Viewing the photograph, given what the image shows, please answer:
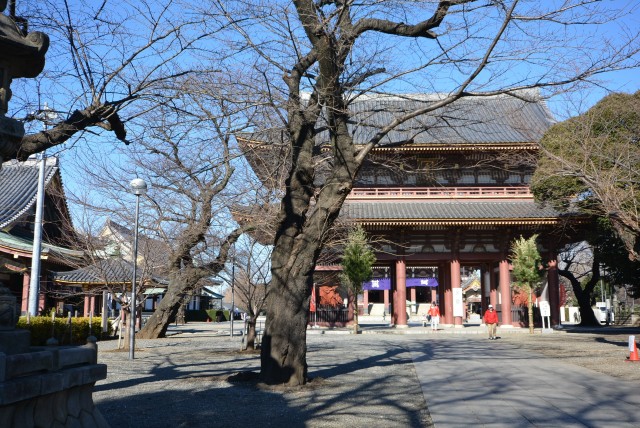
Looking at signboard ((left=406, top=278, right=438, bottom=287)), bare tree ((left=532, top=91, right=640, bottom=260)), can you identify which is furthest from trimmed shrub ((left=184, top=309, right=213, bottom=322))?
bare tree ((left=532, top=91, right=640, bottom=260))

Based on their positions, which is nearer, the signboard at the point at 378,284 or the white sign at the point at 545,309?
the white sign at the point at 545,309

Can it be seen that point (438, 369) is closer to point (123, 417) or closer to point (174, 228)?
point (123, 417)

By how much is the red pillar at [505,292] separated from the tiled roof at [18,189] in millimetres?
20896

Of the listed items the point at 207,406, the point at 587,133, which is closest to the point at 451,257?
the point at 587,133

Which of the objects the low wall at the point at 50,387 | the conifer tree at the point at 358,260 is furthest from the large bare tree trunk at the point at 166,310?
the low wall at the point at 50,387

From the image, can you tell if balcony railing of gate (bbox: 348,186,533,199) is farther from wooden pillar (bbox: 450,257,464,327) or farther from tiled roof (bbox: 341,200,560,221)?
wooden pillar (bbox: 450,257,464,327)

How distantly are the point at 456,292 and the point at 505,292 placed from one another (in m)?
2.37

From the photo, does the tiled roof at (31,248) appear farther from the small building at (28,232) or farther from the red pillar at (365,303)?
the red pillar at (365,303)

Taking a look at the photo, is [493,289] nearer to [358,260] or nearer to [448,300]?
[448,300]

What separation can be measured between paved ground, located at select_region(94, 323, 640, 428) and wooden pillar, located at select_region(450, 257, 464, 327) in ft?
42.1

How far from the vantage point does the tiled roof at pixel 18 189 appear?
24.2 m

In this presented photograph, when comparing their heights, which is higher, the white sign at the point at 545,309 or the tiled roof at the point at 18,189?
the tiled roof at the point at 18,189

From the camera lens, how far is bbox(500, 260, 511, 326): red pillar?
28250mm

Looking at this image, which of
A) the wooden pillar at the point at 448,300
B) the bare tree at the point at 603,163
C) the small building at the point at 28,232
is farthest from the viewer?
the wooden pillar at the point at 448,300
